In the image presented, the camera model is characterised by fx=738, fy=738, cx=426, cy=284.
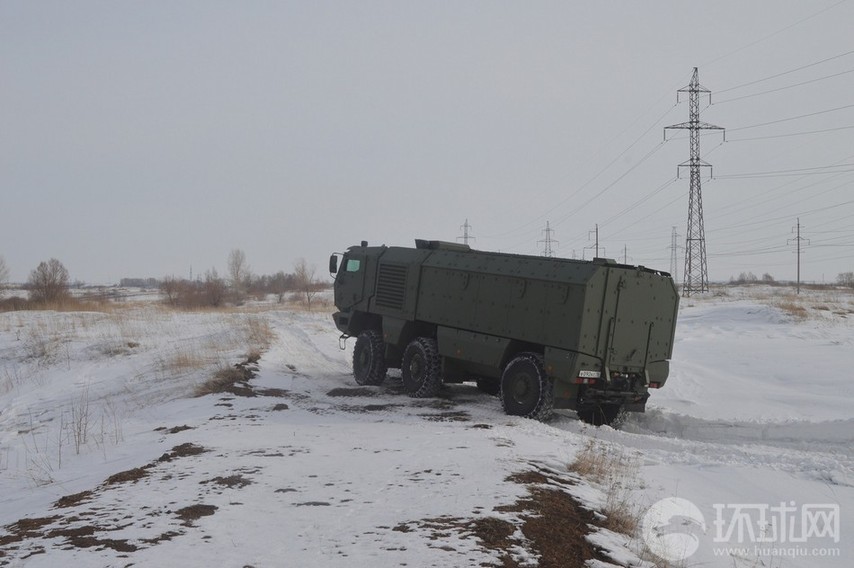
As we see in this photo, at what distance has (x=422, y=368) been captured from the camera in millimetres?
13117

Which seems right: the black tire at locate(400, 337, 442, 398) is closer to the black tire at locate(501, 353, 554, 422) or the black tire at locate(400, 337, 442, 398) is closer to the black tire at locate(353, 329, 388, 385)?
the black tire at locate(353, 329, 388, 385)

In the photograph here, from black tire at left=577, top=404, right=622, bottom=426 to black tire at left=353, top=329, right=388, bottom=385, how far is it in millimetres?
4171

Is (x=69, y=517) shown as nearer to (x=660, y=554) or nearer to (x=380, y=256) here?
(x=660, y=554)

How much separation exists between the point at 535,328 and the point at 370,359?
4426mm

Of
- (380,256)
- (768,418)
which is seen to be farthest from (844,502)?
(380,256)

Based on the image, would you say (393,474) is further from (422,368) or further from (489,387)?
(489,387)

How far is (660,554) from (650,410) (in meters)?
7.35

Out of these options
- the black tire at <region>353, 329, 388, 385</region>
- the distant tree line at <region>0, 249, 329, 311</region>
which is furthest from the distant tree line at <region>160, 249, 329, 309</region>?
the black tire at <region>353, 329, 388, 385</region>

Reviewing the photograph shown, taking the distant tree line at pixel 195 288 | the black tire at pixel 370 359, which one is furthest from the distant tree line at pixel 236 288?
the black tire at pixel 370 359

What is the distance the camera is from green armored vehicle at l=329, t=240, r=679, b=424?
10.8 metres

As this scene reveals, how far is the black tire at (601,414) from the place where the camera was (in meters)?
12.0

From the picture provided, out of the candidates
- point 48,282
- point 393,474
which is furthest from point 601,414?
point 48,282

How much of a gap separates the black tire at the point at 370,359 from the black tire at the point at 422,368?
3.42ft

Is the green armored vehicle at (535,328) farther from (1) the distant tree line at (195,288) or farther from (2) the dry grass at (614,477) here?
(1) the distant tree line at (195,288)
